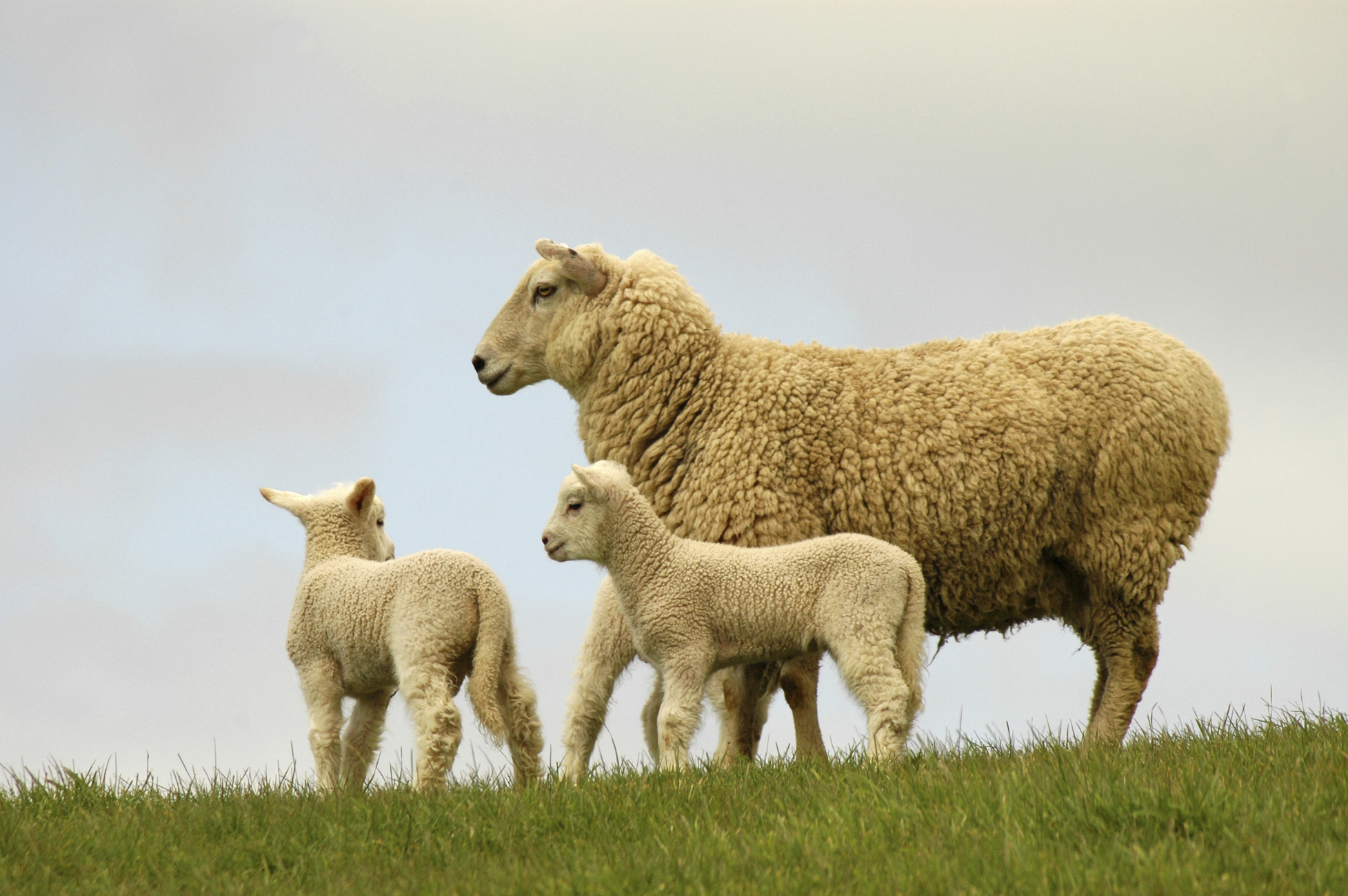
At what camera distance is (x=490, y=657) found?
243 inches

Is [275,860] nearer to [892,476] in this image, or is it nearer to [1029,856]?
[1029,856]

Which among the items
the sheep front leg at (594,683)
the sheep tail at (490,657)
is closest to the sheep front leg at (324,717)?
the sheep tail at (490,657)

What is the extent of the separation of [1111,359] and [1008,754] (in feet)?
10.8

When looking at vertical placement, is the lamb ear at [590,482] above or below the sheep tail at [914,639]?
above

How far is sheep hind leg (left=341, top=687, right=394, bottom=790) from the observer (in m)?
6.75

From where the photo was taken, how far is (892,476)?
7473 mm

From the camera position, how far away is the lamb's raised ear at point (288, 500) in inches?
270

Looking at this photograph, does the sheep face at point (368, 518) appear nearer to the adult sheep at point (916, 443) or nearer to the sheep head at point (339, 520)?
the sheep head at point (339, 520)

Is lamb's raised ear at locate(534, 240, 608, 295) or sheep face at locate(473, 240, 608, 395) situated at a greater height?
lamb's raised ear at locate(534, 240, 608, 295)

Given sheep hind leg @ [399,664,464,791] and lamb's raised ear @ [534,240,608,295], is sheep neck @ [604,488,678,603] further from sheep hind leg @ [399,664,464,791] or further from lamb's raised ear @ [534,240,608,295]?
lamb's raised ear @ [534,240,608,295]

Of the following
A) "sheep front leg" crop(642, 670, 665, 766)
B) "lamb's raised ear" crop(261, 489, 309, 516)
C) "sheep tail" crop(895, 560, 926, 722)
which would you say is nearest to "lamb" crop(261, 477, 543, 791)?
"lamb's raised ear" crop(261, 489, 309, 516)

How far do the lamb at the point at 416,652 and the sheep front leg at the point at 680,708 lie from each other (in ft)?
2.43

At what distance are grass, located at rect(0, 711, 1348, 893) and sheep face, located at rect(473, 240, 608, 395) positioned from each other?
114 inches

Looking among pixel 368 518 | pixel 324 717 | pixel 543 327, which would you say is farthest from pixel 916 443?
pixel 324 717
